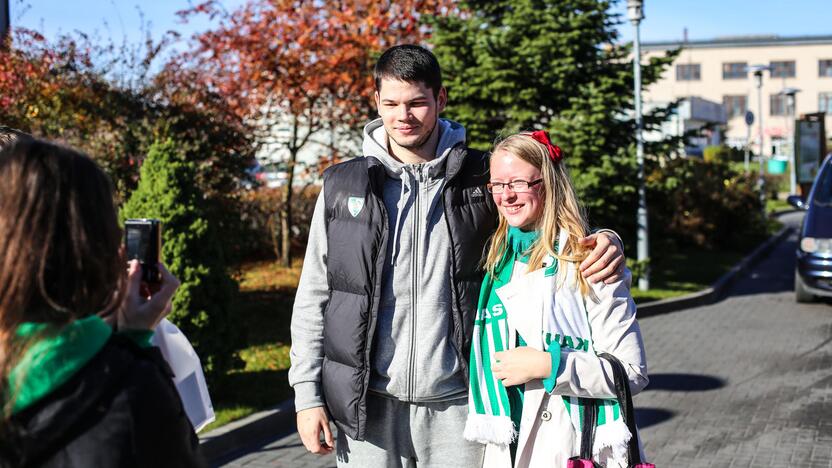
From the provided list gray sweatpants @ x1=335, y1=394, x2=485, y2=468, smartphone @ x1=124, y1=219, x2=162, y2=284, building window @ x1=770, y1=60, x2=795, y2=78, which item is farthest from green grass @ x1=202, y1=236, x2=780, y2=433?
building window @ x1=770, y1=60, x2=795, y2=78

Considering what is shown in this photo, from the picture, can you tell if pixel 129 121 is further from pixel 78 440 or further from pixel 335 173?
pixel 78 440

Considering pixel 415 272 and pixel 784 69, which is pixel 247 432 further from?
pixel 784 69

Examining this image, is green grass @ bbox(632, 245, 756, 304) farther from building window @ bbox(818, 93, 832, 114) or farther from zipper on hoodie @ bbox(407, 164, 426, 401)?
building window @ bbox(818, 93, 832, 114)

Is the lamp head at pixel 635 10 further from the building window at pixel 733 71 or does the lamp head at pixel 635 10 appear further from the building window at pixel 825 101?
the building window at pixel 825 101

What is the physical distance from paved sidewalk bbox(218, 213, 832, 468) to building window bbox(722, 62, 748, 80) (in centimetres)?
6671

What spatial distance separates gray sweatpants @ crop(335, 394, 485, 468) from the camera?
2936 mm

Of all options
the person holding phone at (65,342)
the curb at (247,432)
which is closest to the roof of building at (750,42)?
the curb at (247,432)

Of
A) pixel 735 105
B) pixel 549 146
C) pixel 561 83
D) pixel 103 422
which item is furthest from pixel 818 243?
pixel 735 105

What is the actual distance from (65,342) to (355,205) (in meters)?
1.52

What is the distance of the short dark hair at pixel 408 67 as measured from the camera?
9.78 feet

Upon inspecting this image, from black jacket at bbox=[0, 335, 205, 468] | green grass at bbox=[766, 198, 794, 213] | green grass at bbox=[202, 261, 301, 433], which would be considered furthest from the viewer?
green grass at bbox=[766, 198, 794, 213]

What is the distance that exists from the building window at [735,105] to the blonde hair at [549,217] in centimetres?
7764

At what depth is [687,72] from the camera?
248ft

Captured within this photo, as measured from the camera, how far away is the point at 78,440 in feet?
5.11
